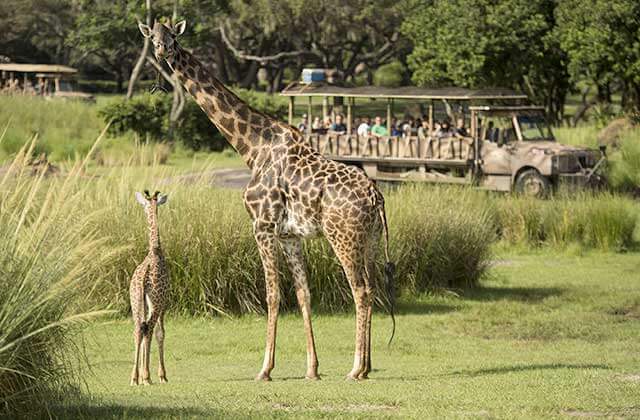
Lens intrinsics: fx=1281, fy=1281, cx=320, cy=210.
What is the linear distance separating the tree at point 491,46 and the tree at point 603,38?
1570 millimetres

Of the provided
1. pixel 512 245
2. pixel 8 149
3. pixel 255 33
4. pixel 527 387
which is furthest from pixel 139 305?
pixel 255 33

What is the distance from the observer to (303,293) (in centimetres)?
1123

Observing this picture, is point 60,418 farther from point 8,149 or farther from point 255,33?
point 255,33

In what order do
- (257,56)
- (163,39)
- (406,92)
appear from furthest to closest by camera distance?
(257,56) < (406,92) < (163,39)

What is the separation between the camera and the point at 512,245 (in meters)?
22.0

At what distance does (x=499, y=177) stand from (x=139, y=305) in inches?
715

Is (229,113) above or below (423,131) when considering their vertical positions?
above

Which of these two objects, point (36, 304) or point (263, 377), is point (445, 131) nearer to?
point (263, 377)

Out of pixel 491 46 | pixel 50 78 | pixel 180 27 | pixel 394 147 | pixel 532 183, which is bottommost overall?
pixel 532 183


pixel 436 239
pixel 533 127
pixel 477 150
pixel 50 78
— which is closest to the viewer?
pixel 436 239

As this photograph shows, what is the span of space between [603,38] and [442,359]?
2164 centimetres

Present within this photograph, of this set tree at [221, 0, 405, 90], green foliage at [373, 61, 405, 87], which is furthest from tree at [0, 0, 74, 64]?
green foliage at [373, 61, 405, 87]

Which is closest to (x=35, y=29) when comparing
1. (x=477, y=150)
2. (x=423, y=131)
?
(x=423, y=131)

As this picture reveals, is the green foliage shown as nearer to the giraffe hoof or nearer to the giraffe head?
the giraffe head
